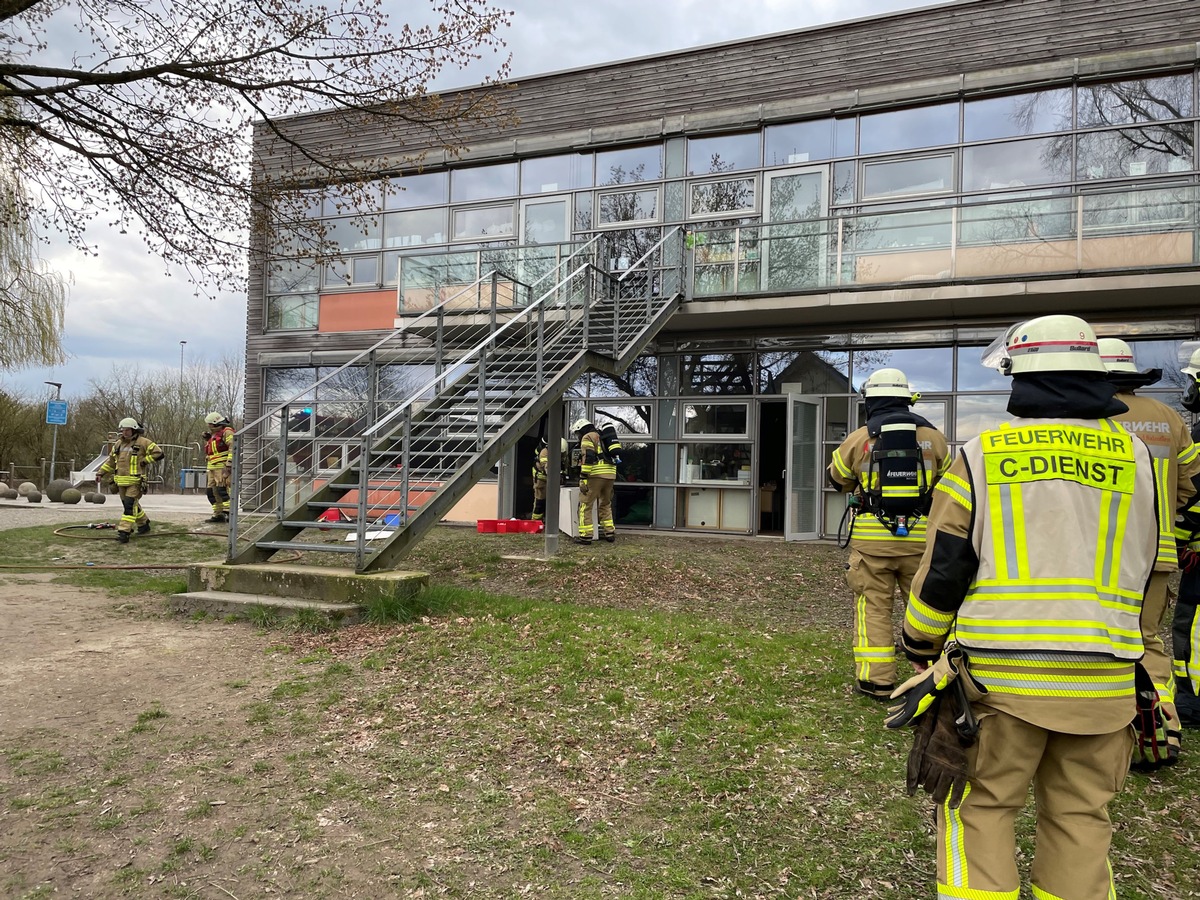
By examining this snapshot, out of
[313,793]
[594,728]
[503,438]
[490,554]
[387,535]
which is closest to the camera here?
[313,793]

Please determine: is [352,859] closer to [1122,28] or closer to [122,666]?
[122,666]

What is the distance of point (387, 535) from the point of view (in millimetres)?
7688

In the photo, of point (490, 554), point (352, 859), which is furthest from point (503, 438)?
point (352, 859)

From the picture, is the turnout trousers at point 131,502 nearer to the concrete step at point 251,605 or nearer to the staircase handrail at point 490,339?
the staircase handrail at point 490,339

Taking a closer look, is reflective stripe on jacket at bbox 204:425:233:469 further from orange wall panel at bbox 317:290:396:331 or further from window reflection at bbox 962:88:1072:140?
window reflection at bbox 962:88:1072:140

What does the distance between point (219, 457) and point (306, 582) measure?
8.44 metres

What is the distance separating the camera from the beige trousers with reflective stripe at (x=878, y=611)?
5070 millimetres

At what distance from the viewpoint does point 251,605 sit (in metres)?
7.14

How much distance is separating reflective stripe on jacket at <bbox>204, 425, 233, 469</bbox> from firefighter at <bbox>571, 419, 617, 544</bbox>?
6577 millimetres

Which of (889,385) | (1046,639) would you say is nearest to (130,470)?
(889,385)

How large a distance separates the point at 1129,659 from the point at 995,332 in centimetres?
1143

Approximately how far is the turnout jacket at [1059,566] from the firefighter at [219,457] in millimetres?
14106

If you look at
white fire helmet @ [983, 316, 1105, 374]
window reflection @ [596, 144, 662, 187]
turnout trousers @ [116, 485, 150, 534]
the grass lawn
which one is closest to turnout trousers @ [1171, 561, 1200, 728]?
the grass lawn

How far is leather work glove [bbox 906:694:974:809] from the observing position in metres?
2.46
